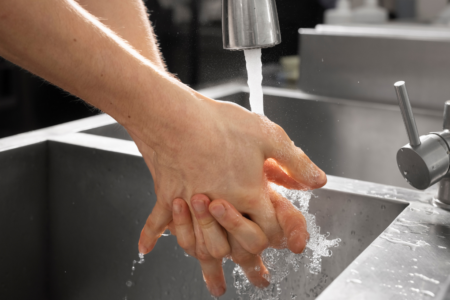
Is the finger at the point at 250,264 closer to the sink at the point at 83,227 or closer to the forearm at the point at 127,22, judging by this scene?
the sink at the point at 83,227

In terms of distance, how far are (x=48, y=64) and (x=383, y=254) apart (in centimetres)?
37

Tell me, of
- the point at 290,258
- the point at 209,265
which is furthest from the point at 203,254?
the point at 290,258

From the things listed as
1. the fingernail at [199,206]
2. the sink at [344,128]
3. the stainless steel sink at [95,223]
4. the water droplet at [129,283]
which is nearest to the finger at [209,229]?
the fingernail at [199,206]

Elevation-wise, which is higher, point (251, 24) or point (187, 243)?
point (251, 24)

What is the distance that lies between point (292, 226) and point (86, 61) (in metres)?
0.30

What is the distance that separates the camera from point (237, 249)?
578 mm

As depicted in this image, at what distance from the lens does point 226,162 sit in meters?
0.53

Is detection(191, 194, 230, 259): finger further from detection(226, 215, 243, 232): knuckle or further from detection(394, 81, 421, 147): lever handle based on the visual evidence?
detection(394, 81, 421, 147): lever handle

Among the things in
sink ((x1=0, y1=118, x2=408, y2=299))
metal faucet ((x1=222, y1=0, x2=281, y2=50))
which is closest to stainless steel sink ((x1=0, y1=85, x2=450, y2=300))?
sink ((x1=0, y1=118, x2=408, y2=299))

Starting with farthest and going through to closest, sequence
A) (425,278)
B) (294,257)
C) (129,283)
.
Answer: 1. (129,283)
2. (294,257)
3. (425,278)

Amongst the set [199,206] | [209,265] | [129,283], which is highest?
[199,206]

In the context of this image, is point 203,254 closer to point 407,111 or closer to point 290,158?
point 290,158

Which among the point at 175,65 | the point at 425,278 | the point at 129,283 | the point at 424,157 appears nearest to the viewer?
the point at 425,278

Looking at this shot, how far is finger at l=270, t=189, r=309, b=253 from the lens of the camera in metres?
0.55
